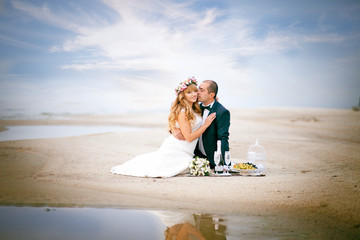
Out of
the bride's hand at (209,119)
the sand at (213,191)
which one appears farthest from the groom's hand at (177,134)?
the sand at (213,191)

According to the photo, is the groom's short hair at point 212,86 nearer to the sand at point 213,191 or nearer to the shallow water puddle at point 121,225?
the sand at point 213,191

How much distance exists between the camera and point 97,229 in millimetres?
3434

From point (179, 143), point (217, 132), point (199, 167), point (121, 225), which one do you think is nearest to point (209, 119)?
point (217, 132)

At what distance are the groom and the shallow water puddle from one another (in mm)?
2969

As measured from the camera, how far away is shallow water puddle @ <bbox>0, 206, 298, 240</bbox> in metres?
3.29

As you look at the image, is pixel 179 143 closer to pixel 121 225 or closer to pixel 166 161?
pixel 166 161

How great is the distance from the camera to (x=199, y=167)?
6.52 metres

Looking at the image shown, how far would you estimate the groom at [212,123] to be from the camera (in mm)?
6676

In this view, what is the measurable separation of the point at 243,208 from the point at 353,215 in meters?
1.47

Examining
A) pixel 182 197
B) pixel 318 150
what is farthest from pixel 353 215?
pixel 318 150

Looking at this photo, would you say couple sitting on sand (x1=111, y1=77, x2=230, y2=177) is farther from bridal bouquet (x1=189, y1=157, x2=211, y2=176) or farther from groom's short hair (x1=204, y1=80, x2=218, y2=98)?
bridal bouquet (x1=189, y1=157, x2=211, y2=176)

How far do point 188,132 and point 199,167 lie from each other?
2.78ft

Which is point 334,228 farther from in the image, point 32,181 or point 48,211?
point 32,181

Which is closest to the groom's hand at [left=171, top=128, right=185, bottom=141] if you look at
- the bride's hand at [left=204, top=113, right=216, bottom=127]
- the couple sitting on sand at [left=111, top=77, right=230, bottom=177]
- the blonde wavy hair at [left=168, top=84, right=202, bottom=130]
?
the couple sitting on sand at [left=111, top=77, right=230, bottom=177]
